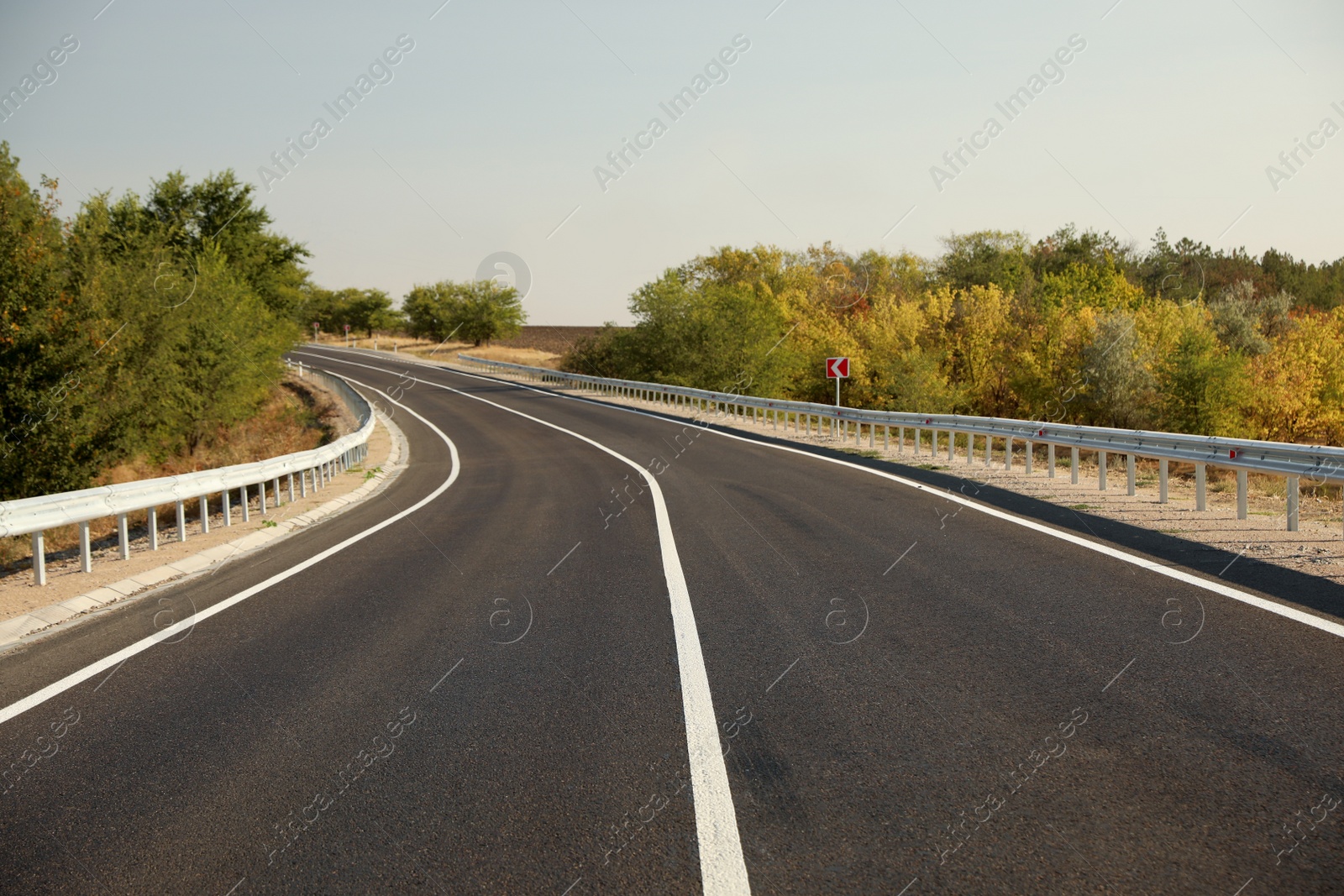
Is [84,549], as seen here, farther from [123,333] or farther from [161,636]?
[123,333]

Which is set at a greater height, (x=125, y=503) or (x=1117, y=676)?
(x=1117, y=676)

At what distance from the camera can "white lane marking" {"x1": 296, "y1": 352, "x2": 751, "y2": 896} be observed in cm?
313

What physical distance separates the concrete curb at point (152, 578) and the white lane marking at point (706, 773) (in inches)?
195

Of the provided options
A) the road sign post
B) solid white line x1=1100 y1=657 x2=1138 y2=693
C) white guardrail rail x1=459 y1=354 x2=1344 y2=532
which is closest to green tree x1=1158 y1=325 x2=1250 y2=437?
white guardrail rail x1=459 y1=354 x2=1344 y2=532

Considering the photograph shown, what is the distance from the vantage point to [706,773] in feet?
12.9

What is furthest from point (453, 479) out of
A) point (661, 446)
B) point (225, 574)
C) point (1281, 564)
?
point (1281, 564)

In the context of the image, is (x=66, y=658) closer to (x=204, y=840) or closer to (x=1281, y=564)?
(x=204, y=840)

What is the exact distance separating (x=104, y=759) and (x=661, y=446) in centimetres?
2052

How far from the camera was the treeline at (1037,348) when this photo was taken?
126ft

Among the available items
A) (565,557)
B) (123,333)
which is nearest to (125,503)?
(565,557)

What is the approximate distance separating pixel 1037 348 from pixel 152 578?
158 feet

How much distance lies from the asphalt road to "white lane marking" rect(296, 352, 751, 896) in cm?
2

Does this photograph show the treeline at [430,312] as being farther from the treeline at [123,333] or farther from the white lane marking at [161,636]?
the white lane marking at [161,636]

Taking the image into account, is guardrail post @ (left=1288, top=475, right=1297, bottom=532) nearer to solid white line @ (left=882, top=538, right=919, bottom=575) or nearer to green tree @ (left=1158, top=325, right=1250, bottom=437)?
solid white line @ (left=882, top=538, right=919, bottom=575)
